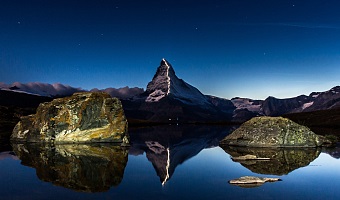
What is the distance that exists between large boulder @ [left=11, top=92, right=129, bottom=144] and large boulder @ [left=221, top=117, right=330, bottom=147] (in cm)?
1688

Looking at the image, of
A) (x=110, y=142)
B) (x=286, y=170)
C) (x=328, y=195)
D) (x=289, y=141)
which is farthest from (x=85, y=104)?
(x=328, y=195)

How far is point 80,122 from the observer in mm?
44438

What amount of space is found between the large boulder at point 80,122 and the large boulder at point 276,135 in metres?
16.9

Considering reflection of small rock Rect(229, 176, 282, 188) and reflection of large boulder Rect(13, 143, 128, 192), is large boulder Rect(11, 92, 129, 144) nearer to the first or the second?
reflection of large boulder Rect(13, 143, 128, 192)

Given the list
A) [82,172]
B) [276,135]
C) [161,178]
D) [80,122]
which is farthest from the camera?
[80,122]

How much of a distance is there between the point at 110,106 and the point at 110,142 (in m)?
5.77

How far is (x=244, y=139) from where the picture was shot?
40688mm

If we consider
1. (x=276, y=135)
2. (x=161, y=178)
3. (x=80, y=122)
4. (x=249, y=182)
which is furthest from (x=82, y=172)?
(x=276, y=135)

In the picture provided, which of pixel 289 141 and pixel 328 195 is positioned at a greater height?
pixel 289 141

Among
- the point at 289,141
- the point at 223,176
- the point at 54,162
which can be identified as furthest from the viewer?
the point at 289,141

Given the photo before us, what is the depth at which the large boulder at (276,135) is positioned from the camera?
38.3 m

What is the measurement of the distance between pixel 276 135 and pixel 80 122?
27458mm

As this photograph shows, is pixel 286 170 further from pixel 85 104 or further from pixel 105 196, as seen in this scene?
pixel 85 104

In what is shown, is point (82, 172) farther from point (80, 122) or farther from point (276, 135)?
point (276, 135)
